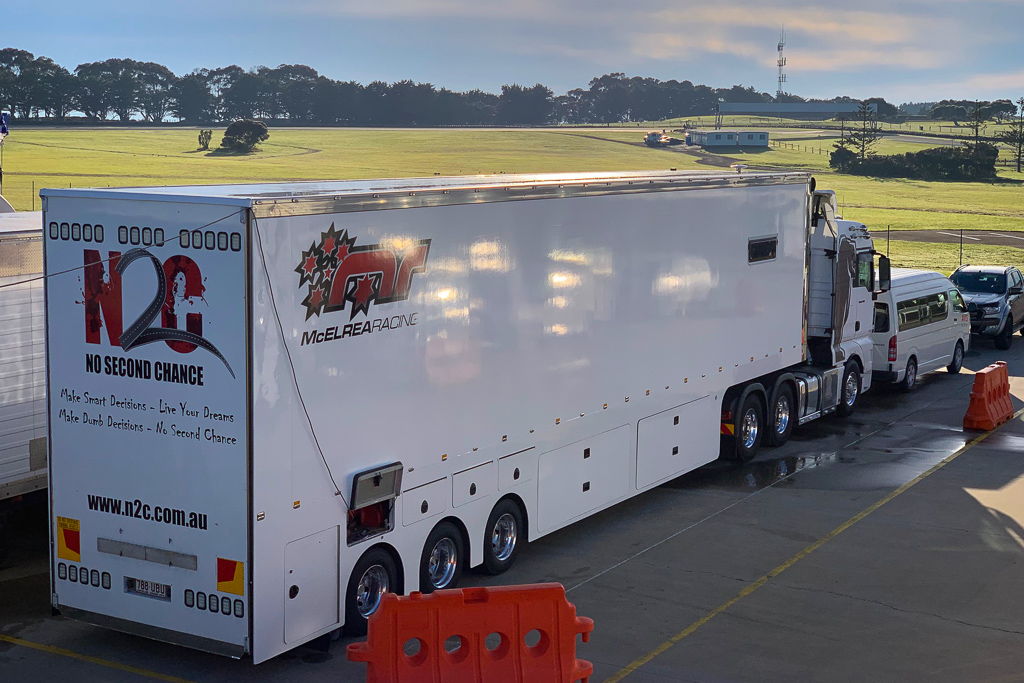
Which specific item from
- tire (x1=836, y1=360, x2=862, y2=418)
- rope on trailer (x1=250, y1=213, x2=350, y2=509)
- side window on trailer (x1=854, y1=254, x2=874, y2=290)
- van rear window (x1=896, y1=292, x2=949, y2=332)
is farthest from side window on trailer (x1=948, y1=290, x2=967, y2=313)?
rope on trailer (x1=250, y1=213, x2=350, y2=509)

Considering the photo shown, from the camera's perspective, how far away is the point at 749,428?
15.9 metres

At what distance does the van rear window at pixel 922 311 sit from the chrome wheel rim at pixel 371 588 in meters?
13.5

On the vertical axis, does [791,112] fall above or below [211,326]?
above

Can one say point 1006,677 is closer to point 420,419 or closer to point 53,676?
point 420,419

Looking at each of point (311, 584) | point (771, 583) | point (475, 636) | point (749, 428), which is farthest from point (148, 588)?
point (749, 428)

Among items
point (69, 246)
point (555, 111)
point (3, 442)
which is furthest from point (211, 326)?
point (555, 111)

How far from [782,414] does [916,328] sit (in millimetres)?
5608

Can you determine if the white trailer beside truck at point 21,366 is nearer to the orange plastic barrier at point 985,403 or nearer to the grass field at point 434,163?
the orange plastic barrier at point 985,403

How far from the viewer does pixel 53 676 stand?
8.73 meters

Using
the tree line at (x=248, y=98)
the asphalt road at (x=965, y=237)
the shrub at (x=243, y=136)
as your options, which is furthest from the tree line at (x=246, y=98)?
the asphalt road at (x=965, y=237)

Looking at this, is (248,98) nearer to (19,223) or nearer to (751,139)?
(751,139)

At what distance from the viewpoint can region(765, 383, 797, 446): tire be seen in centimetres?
1641

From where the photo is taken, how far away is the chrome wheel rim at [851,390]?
61.9 feet

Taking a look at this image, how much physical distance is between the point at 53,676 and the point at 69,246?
123 inches
